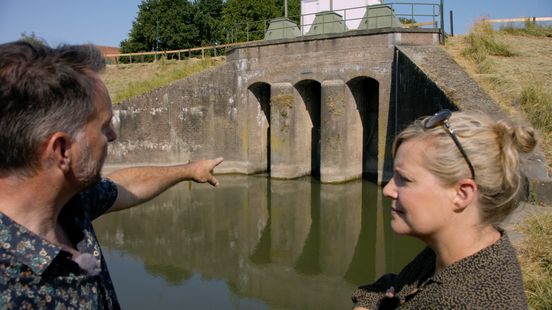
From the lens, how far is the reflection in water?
6.31 m

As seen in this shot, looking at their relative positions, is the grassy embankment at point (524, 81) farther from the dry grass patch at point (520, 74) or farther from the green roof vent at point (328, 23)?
the green roof vent at point (328, 23)

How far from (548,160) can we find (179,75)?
37.8 feet

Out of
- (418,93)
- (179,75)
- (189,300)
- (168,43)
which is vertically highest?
(168,43)

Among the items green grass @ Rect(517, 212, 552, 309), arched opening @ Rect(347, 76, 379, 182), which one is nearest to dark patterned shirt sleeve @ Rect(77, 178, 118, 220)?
green grass @ Rect(517, 212, 552, 309)

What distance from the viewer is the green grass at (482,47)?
9989mm

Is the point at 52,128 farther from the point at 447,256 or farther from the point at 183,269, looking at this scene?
the point at 183,269

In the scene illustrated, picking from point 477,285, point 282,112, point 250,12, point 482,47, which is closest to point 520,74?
point 482,47

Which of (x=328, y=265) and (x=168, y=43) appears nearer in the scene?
(x=328, y=265)

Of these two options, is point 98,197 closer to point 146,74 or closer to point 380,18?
point 380,18

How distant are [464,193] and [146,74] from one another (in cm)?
1888

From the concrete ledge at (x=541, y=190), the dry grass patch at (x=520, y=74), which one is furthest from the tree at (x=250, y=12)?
the concrete ledge at (x=541, y=190)

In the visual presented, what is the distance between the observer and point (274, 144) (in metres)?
13.2

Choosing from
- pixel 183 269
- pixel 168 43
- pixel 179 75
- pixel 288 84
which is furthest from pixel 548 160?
pixel 168 43

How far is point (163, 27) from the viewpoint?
2984 cm
